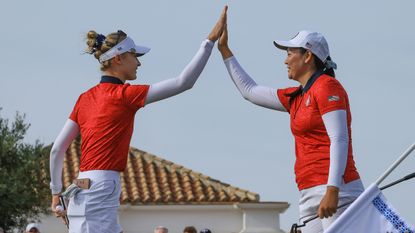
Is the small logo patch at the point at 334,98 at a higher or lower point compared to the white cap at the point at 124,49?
lower

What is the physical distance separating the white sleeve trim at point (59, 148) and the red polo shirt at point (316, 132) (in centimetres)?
217

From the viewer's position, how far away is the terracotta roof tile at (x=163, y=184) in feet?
148

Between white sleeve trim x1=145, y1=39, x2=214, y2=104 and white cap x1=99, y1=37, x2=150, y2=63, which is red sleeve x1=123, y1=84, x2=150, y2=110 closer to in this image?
white sleeve trim x1=145, y1=39, x2=214, y2=104

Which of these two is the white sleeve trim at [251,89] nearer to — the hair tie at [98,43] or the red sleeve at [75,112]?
the hair tie at [98,43]

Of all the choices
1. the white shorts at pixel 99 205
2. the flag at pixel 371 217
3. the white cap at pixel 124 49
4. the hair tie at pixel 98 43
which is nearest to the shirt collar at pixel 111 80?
the white cap at pixel 124 49

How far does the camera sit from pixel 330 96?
9.79 meters

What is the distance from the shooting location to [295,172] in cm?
1009

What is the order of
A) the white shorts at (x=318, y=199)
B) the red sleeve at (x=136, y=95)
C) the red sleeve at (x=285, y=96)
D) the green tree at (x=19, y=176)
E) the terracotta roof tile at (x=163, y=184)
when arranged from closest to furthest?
the white shorts at (x=318, y=199)
the red sleeve at (x=285, y=96)
the red sleeve at (x=136, y=95)
the green tree at (x=19, y=176)
the terracotta roof tile at (x=163, y=184)

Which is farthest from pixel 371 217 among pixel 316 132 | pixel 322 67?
pixel 322 67

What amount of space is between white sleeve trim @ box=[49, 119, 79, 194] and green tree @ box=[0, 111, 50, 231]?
→ 23.0 metres

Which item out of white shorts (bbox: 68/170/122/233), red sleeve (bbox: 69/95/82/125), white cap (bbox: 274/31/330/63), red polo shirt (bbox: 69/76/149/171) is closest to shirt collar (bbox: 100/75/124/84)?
red polo shirt (bbox: 69/76/149/171)

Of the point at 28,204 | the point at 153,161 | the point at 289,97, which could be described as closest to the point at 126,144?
the point at 289,97

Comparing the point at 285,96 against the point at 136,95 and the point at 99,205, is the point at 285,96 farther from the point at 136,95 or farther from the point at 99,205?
the point at 99,205

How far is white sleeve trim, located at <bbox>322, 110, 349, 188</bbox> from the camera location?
9.52 meters
